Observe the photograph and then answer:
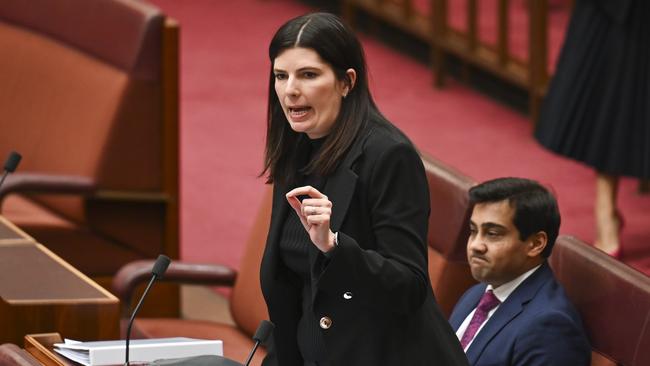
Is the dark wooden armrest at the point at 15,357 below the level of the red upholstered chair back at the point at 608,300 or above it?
above

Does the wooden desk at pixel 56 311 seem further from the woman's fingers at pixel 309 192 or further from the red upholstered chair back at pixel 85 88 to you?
the red upholstered chair back at pixel 85 88

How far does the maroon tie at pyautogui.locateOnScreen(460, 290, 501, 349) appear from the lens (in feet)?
10.4

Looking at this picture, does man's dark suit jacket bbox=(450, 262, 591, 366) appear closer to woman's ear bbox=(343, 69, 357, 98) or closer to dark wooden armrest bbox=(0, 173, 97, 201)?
woman's ear bbox=(343, 69, 357, 98)

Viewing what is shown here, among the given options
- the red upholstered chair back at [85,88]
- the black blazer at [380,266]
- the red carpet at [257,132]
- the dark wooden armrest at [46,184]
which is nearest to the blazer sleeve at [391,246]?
the black blazer at [380,266]

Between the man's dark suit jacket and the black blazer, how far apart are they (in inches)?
17.7

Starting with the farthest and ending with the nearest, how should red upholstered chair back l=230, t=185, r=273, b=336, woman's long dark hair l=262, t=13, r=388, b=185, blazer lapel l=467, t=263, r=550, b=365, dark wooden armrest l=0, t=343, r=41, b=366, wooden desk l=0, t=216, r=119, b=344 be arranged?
red upholstered chair back l=230, t=185, r=273, b=336 < wooden desk l=0, t=216, r=119, b=344 < blazer lapel l=467, t=263, r=550, b=365 < dark wooden armrest l=0, t=343, r=41, b=366 < woman's long dark hair l=262, t=13, r=388, b=185

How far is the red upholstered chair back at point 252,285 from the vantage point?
3893 mm

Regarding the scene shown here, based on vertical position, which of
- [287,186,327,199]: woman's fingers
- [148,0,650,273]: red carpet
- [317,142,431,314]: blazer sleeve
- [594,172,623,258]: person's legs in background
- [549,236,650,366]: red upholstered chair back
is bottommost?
[148,0,650,273]: red carpet

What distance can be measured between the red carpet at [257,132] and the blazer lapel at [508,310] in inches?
73.8

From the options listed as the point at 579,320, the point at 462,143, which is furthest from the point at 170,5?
the point at 579,320

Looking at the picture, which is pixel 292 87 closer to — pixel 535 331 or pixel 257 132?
pixel 535 331

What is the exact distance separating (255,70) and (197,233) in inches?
81.6

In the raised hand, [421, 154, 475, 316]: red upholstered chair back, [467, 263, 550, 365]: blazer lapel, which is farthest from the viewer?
[421, 154, 475, 316]: red upholstered chair back

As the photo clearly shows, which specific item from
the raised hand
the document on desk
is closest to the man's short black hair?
the document on desk
